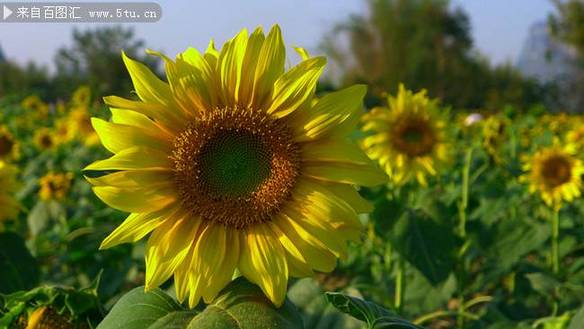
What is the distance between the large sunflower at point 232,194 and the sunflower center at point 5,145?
330 cm

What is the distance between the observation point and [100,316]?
1219mm

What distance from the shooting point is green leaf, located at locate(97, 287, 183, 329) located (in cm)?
99

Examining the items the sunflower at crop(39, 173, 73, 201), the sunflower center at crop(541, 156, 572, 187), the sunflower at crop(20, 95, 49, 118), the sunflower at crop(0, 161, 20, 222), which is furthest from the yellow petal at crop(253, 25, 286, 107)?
the sunflower at crop(20, 95, 49, 118)

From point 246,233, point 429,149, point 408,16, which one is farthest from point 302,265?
point 408,16

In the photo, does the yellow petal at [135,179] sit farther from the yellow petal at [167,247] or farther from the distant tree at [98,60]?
the distant tree at [98,60]

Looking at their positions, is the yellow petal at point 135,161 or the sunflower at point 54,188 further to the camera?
the sunflower at point 54,188

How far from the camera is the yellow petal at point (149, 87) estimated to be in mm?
1085

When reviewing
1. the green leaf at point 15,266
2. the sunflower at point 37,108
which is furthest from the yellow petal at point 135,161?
the sunflower at point 37,108

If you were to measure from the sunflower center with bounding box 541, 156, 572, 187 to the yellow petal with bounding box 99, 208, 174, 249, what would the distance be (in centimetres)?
273

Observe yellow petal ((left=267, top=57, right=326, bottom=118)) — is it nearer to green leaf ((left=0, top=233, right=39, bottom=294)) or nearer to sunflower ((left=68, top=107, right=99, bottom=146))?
green leaf ((left=0, top=233, right=39, bottom=294))

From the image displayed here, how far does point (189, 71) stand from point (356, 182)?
305mm

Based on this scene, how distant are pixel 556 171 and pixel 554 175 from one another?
0.03 m

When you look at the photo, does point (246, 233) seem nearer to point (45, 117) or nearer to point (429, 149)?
point (429, 149)

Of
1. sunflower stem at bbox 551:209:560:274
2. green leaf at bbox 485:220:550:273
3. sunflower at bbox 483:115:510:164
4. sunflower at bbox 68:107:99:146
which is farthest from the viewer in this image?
sunflower at bbox 68:107:99:146
